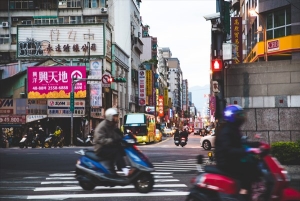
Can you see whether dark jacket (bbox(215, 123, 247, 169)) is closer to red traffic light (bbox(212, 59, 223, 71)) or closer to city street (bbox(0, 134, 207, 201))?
city street (bbox(0, 134, 207, 201))

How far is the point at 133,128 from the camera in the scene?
49.1 metres

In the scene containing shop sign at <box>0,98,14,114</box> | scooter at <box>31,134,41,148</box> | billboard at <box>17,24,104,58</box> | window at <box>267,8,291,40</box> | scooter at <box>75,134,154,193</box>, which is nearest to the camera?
scooter at <box>75,134,154,193</box>

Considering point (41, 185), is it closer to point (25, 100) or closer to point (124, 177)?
point (124, 177)

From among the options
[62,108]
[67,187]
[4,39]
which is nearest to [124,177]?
[67,187]

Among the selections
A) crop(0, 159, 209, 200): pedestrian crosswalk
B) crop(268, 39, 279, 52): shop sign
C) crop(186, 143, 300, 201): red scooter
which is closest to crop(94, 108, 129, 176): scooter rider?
crop(0, 159, 209, 200): pedestrian crosswalk

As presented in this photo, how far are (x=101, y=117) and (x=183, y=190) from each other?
43096 mm

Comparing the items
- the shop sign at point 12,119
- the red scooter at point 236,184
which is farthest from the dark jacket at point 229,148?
the shop sign at point 12,119

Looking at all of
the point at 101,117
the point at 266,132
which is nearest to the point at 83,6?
the point at 101,117

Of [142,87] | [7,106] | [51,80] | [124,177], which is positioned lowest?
[124,177]

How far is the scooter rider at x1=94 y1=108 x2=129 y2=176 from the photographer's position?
11.7 meters

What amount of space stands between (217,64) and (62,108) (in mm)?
36042

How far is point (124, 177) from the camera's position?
11844mm

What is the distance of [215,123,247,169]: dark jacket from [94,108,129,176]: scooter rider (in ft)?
16.0

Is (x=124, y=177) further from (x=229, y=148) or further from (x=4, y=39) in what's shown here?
(x=4, y=39)
